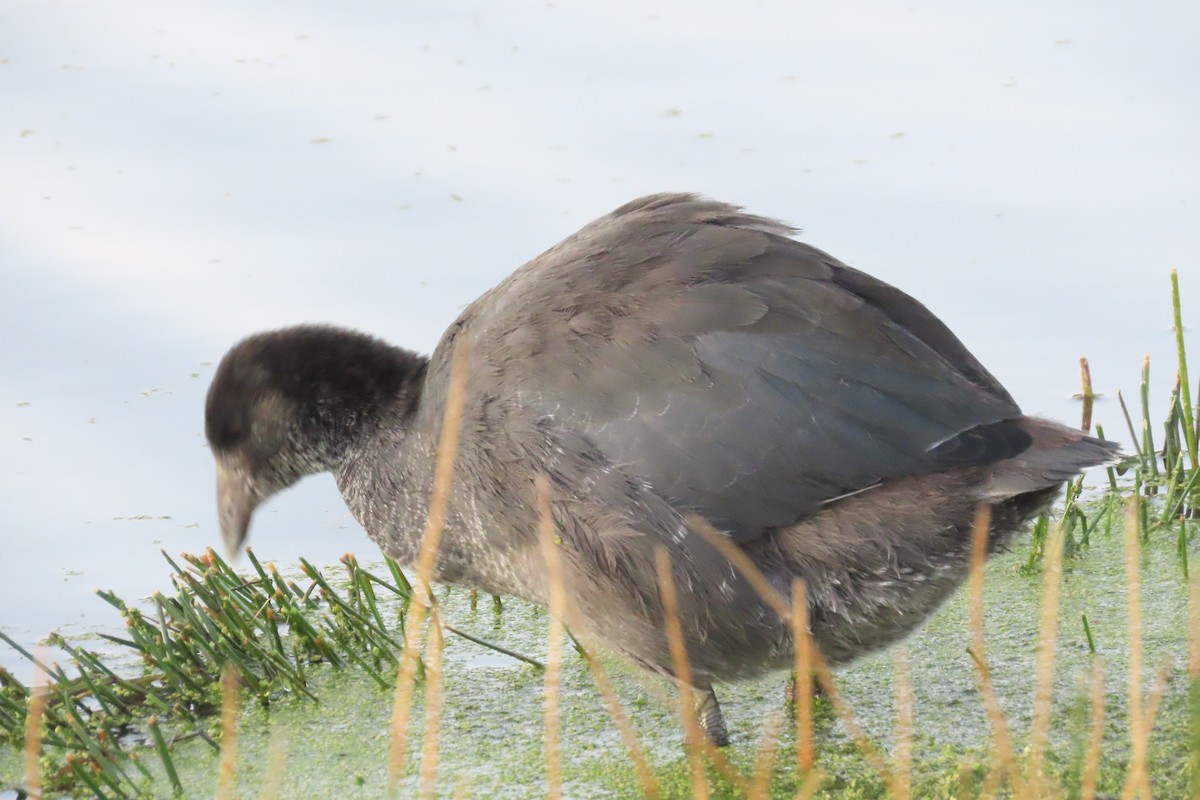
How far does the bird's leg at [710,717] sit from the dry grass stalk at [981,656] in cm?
73

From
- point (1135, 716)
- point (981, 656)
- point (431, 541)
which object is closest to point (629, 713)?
point (981, 656)

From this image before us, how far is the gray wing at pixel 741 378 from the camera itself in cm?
432

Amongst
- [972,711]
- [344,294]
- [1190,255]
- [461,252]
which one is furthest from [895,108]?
[972,711]

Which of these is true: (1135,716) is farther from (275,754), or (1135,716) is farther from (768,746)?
(275,754)

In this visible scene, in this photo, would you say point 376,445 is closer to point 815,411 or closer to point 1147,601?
point 815,411

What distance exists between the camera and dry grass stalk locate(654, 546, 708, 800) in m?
3.91

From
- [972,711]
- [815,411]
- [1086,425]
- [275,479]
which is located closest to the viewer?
[815,411]

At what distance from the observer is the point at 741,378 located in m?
4.36

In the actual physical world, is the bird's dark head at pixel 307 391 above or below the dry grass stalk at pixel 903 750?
above

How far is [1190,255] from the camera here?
7445mm

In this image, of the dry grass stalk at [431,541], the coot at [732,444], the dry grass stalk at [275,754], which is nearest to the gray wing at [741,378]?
the coot at [732,444]

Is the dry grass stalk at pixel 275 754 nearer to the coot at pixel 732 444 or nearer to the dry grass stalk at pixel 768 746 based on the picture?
the coot at pixel 732 444

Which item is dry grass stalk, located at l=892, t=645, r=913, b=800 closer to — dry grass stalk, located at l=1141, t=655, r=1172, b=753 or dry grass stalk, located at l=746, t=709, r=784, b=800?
dry grass stalk, located at l=746, t=709, r=784, b=800

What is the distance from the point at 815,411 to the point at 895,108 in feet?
14.7
